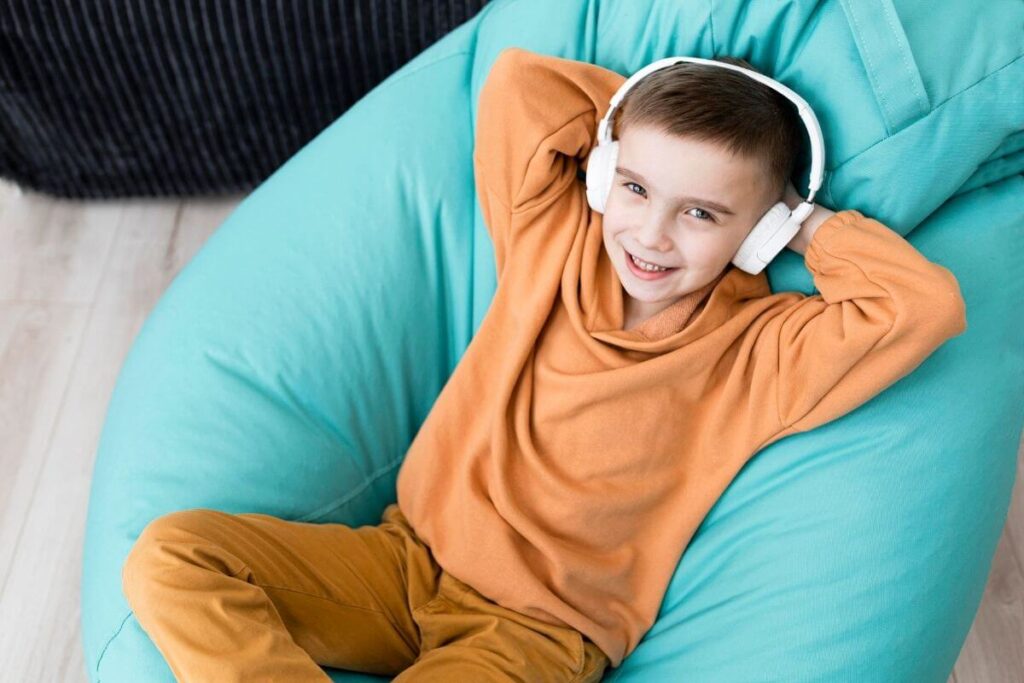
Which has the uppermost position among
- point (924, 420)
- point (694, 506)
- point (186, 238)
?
point (924, 420)

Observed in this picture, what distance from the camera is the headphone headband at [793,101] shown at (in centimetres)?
112

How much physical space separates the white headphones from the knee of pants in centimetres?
58

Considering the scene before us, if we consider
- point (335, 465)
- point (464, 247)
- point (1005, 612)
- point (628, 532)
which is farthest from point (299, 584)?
point (1005, 612)

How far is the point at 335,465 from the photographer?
1.34 metres

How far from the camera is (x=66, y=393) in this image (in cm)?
177

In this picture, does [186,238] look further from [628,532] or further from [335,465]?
[628,532]

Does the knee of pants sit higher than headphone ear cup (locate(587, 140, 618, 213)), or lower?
lower

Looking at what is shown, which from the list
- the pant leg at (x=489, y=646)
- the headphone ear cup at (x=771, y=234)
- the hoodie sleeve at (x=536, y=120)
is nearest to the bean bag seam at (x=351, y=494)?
the pant leg at (x=489, y=646)

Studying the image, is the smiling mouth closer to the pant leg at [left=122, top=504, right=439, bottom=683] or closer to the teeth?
the teeth

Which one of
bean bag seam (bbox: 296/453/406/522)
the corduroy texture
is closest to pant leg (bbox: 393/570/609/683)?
bean bag seam (bbox: 296/453/406/522)

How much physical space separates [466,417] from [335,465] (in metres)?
0.18

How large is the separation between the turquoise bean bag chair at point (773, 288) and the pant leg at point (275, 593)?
3.0 inches

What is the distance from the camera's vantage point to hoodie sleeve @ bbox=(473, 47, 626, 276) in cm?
125

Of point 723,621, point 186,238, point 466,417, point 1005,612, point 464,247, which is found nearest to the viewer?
point 723,621
